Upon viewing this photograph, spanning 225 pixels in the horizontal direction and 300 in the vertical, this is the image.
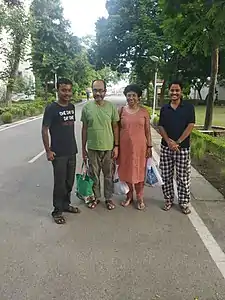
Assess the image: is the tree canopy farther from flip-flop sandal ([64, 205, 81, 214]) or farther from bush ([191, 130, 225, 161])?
flip-flop sandal ([64, 205, 81, 214])

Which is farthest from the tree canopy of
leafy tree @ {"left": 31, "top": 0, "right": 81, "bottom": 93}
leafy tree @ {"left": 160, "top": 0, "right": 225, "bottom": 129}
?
leafy tree @ {"left": 160, "top": 0, "right": 225, "bottom": 129}

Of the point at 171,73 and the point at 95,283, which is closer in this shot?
the point at 95,283

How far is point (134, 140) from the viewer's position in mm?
5043

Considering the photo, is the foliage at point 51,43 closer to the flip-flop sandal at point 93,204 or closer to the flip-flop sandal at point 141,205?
the flip-flop sandal at point 93,204

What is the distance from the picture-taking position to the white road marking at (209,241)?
3.64m

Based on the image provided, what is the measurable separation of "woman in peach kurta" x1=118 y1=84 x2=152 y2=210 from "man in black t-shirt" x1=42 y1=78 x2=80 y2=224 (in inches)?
29.6

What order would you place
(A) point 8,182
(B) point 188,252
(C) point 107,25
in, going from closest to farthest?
(B) point 188,252, (A) point 8,182, (C) point 107,25

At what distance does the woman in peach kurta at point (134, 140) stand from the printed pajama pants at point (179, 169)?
0.27m

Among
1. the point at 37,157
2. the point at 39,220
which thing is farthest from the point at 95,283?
the point at 37,157

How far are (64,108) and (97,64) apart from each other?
33.8 m

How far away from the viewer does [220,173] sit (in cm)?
748

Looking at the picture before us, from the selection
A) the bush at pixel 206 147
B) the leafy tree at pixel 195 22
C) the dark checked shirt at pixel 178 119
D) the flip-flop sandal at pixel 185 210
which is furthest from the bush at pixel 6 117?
the flip-flop sandal at pixel 185 210

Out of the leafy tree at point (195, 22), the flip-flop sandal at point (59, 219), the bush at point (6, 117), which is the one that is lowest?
the bush at point (6, 117)

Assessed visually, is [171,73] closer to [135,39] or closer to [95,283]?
[135,39]
